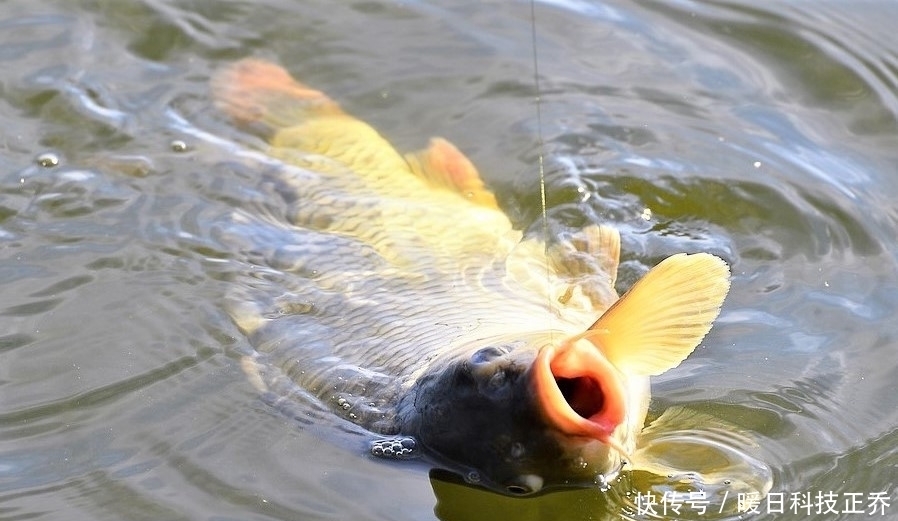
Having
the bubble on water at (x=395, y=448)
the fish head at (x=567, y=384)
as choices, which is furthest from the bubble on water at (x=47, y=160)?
the fish head at (x=567, y=384)

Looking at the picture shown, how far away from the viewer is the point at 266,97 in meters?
5.12

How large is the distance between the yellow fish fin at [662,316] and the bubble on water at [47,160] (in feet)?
8.87

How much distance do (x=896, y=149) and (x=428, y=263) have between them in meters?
2.05

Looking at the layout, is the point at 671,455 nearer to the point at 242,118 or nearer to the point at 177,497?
the point at 177,497

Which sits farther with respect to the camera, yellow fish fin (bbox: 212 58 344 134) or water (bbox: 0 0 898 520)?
yellow fish fin (bbox: 212 58 344 134)

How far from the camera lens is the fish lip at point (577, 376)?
2.60 metres

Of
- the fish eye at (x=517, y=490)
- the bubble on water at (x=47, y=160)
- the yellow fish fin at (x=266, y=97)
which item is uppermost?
the fish eye at (x=517, y=490)

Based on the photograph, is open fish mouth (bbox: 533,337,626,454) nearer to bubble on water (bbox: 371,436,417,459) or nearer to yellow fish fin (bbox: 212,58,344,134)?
bubble on water (bbox: 371,436,417,459)

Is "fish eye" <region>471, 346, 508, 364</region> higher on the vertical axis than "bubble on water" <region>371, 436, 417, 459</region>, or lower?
higher

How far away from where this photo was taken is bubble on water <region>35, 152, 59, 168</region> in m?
4.79

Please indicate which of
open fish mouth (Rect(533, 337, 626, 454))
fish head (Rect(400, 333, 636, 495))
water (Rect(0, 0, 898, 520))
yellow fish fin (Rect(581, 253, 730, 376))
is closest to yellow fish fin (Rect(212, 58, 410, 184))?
water (Rect(0, 0, 898, 520))

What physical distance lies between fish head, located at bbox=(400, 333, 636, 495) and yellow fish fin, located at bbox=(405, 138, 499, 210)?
139cm

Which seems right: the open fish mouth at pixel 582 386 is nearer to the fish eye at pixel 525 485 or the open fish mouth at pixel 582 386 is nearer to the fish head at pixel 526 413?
Result: the fish head at pixel 526 413

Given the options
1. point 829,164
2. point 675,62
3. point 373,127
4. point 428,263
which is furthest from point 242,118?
point 829,164
